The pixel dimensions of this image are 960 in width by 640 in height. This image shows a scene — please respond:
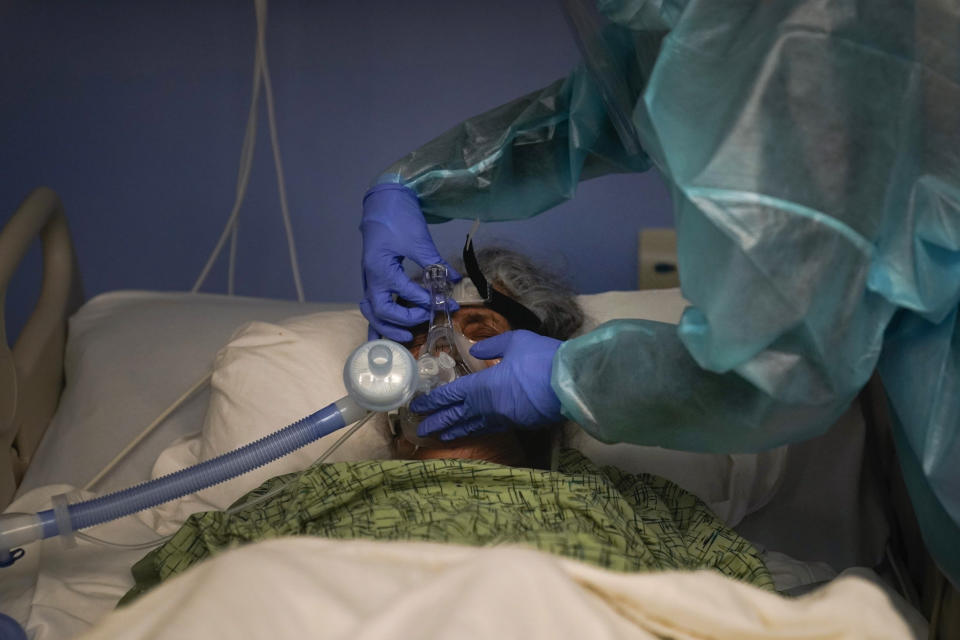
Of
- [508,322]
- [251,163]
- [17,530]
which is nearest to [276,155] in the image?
[251,163]

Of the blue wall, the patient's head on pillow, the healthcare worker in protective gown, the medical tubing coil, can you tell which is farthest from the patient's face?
the blue wall

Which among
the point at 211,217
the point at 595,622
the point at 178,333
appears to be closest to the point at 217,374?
the point at 178,333

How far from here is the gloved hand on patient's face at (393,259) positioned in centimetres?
148

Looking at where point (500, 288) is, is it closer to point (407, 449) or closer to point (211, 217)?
point (407, 449)

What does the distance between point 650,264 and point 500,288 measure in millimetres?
685

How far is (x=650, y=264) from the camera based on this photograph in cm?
222

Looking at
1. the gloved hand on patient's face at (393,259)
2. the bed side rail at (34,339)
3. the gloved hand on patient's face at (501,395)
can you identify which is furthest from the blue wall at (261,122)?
the gloved hand on patient's face at (501,395)

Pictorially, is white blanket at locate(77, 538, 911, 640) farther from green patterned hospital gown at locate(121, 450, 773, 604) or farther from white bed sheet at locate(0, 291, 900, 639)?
white bed sheet at locate(0, 291, 900, 639)

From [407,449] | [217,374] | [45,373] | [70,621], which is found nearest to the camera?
[70,621]

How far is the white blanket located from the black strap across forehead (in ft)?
1.90

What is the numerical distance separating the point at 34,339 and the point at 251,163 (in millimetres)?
713

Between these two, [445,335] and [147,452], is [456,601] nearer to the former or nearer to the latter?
[445,335]

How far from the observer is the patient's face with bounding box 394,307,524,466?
1494 millimetres

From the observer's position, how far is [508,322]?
1562mm
